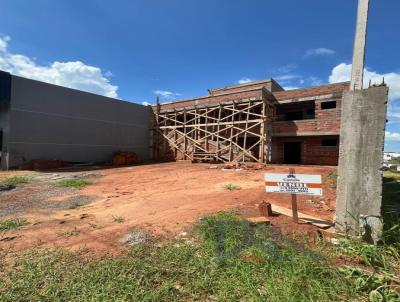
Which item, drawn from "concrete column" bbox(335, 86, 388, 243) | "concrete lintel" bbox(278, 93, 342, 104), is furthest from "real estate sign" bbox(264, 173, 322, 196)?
"concrete lintel" bbox(278, 93, 342, 104)

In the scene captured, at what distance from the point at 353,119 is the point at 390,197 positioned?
17.5 ft

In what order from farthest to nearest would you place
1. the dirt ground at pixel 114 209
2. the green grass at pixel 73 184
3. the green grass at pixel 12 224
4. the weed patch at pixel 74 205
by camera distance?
1. the green grass at pixel 73 184
2. the weed patch at pixel 74 205
3. the green grass at pixel 12 224
4. the dirt ground at pixel 114 209

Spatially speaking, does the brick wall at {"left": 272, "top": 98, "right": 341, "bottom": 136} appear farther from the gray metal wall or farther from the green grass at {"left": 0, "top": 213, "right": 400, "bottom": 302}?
the green grass at {"left": 0, "top": 213, "right": 400, "bottom": 302}

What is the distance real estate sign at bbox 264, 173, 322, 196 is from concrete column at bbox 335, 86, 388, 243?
0.37 meters

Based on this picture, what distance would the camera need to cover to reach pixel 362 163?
13.1ft

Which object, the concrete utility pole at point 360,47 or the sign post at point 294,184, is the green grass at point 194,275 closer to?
the sign post at point 294,184

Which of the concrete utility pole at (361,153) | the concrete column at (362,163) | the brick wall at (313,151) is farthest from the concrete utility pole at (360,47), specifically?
the brick wall at (313,151)

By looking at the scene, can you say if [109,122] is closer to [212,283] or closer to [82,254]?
[82,254]

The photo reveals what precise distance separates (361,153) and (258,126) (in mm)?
14353

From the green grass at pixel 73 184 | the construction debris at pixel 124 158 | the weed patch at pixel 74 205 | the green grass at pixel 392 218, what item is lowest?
the weed patch at pixel 74 205

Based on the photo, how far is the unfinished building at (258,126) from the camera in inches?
682

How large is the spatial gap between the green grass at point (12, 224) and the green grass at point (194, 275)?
1.56 m

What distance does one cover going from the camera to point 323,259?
10.5 feet

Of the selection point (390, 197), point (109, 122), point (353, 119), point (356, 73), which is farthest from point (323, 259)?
point (109, 122)
